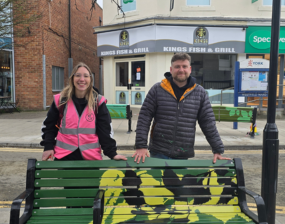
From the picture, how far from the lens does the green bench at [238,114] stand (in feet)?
29.9

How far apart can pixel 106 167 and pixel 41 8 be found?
1546 centimetres

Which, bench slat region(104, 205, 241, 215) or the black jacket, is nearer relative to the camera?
bench slat region(104, 205, 241, 215)

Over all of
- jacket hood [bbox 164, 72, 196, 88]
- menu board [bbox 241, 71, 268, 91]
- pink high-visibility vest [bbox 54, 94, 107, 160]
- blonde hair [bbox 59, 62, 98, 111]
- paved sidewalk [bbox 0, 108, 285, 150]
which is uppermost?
menu board [bbox 241, 71, 268, 91]

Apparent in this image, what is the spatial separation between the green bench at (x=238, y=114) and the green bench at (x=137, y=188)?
685 centimetres

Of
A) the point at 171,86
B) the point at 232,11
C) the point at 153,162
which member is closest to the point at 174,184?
the point at 153,162

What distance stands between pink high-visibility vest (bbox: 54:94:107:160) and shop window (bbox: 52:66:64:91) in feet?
50.0

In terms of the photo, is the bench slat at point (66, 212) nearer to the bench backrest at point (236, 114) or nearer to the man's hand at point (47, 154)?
the man's hand at point (47, 154)

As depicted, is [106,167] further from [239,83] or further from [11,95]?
[11,95]

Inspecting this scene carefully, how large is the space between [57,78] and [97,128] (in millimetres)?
15961

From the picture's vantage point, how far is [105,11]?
16859mm

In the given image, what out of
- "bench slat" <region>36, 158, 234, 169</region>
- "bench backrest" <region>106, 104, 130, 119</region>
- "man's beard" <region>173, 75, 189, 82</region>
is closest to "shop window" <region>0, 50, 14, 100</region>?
"bench backrest" <region>106, 104, 130, 119</region>

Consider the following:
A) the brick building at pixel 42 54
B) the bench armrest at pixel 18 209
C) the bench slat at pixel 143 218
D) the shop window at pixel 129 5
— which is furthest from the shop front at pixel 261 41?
the bench armrest at pixel 18 209

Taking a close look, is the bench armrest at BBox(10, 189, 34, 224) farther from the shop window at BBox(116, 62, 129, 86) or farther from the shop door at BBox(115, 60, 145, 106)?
the shop window at BBox(116, 62, 129, 86)

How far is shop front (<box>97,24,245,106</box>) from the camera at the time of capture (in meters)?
15.0
